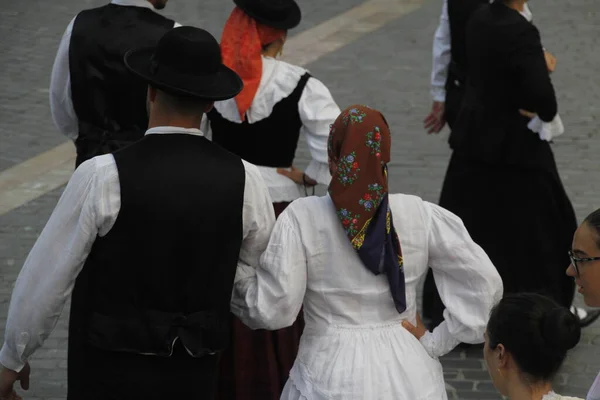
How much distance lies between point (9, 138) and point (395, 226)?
18.6 feet

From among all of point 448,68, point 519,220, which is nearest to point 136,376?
point 519,220

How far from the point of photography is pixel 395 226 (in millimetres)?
3492

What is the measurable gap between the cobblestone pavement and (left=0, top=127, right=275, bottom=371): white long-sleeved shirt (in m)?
1.96

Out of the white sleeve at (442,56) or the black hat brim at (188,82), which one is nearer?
the black hat brim at (188,82)

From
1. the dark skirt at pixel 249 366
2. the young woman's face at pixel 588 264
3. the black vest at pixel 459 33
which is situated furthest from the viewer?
the black vest at pixel 459 33

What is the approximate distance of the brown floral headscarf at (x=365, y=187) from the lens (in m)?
3.34

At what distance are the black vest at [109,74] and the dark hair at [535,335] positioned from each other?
230cm

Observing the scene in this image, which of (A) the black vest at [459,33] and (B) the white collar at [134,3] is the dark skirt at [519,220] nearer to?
(A) the black vest at [459,33]

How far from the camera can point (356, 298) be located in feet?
11.4

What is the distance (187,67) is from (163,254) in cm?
55

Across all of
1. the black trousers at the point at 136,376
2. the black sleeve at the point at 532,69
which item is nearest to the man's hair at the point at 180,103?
the black trousers at the point at 136,376

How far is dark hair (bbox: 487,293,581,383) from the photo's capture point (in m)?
2.76

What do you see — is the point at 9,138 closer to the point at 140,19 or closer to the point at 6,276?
the point at 6,276

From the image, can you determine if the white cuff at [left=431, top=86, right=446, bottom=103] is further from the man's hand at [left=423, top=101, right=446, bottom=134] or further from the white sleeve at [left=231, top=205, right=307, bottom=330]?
the white sleeve at [left=231, top=205, right=307, bottom=330]
